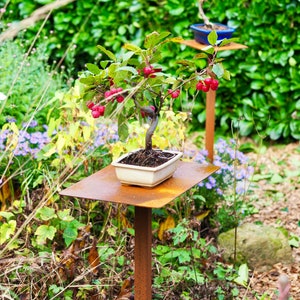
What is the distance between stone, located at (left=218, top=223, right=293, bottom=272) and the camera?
3768 mm

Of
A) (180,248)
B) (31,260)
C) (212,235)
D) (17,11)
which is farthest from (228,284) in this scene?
(17,11)

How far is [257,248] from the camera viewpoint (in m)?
3.78

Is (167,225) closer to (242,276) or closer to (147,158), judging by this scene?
(242,276)

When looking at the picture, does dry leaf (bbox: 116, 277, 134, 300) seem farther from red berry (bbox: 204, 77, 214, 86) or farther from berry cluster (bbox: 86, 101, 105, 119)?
red berry (bbox: 204, 77, 214, 86)

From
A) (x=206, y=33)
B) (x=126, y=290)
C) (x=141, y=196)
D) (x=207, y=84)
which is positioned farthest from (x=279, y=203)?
(x=141, y=196)

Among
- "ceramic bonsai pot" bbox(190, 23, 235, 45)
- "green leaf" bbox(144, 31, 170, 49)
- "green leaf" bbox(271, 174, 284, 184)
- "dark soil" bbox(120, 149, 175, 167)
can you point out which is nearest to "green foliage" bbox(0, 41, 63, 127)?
"ceramic bonsai pot" bbox(190, 23, 235, 45)

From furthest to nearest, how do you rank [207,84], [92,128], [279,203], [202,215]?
[279,203] → [202,215] → [92,128] → [207,84]

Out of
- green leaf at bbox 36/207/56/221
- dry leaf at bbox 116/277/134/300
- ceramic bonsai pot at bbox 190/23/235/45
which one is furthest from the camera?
ceramic bonsai pot at bbox 190/23/235/45

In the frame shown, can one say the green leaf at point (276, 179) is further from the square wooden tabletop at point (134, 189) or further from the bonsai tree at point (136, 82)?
the bonsai tree at point (136, 82)

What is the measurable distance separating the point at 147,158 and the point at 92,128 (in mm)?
1115

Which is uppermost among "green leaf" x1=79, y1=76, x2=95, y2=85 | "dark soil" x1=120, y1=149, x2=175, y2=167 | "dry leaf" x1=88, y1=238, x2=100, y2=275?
"green leaf" x1=79, y1=76, x2=95, y2=85

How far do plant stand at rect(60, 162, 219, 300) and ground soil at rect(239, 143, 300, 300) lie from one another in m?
0.93

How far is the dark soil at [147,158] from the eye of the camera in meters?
2.64

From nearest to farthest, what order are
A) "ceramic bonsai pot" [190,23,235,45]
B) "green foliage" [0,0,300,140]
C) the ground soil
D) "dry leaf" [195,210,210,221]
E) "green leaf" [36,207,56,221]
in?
1. "green leaf" [36,207,56,221]
2. the ground soil
3. "dry leaf" [195,210,210,221]
4. "ceramic bonsai pot" [190,23,235,45]
5. "green foliage" [0,0,300,140]
